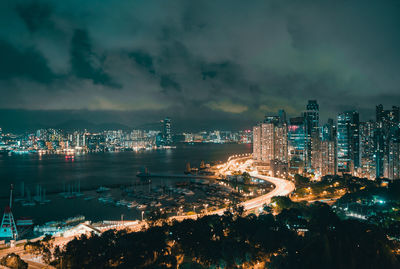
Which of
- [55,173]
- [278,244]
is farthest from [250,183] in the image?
[55,173]

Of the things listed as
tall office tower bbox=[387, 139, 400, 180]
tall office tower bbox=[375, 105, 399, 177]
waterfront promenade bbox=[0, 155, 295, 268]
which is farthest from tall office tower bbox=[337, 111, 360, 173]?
waterfront promenade bbox=[0, 155, 295, 268]

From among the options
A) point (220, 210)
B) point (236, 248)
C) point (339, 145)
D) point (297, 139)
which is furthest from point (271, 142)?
point (236, 248)

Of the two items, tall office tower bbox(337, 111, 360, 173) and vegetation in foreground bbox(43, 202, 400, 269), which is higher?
tall office tower bbox(337, 111, 360, 173)

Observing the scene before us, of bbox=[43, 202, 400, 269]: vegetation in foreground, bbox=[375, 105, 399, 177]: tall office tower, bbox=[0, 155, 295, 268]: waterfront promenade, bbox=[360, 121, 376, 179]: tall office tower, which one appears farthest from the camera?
bbox=[360, 121, 376, 179]: tall office tower

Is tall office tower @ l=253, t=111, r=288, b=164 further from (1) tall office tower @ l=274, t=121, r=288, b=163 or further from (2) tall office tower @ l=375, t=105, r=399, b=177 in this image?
(2) tall office tower @ l=375, t=105, r=399, b=177

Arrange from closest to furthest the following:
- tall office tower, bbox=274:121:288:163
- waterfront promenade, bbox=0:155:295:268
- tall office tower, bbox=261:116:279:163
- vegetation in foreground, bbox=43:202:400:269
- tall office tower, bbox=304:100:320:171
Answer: vegetation in foreground, bbox=43:202:400:269 < waterfront promenade, bbox=0:155:295:268 < tall office tower, bbox=304:100:320:171 < tall office tower, bbox=274:121:288:163 < tall office tower, bbox=261:116:279:163

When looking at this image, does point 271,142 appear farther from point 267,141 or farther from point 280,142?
point 280,142

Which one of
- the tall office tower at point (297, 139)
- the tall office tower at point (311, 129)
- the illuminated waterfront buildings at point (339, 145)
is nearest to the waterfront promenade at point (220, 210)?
the illuminated waterfront buildings at point (339, 145)
